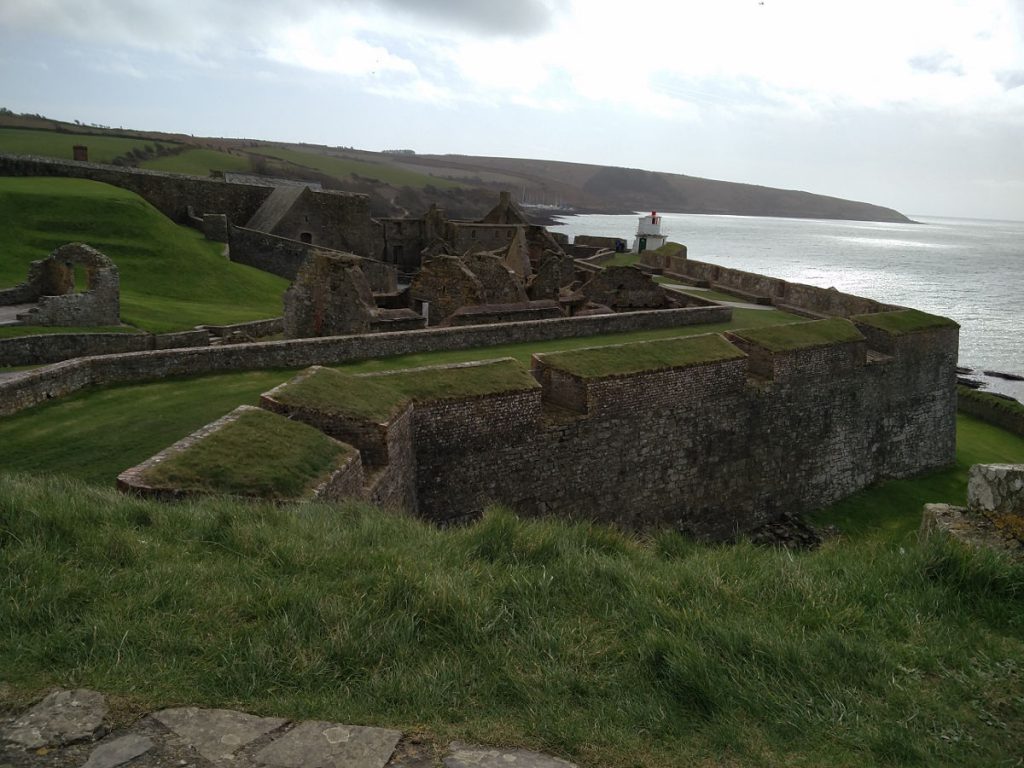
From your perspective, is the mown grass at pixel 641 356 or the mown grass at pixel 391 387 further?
the mown grass at pixel 641 356

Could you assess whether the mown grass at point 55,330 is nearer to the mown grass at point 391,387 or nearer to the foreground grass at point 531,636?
the mown grass at point 391,387

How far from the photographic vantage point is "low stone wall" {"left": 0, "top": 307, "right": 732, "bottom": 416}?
12.5m

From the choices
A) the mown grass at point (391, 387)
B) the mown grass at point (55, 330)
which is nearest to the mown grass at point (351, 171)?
the mown grass at point (55, 330)

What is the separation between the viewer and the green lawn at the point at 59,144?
61.9 meters

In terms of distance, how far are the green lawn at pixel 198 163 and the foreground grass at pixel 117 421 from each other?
6622 cm

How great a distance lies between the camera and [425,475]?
11.1 m

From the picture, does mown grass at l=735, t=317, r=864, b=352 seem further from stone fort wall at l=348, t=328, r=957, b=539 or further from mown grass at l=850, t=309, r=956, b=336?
mown grass at l=850, t=309, r=956, b=336

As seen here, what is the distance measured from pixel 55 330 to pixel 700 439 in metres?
16.2

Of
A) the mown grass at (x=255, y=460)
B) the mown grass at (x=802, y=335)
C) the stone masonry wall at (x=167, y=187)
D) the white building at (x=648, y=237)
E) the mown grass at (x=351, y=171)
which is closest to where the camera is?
the mown grass at (x=255, y=460)

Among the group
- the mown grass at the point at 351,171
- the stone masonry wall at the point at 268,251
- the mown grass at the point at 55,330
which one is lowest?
the mown grass at the point at 55,330

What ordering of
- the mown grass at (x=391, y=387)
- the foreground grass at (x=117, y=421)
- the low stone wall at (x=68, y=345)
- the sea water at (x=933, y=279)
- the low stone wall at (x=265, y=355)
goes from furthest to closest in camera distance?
the sea water at (x=933, y=279) < the low stone wall at (x=68, y=345) < the low stone wall at (x=265, y=355) < the foreground grass at (x=117, y=421) < the mown grass at (x=391, y=387)

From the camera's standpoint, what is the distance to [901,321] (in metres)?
20.5

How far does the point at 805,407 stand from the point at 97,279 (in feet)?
62.4

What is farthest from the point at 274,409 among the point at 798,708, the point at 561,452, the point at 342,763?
the point at 798,708
